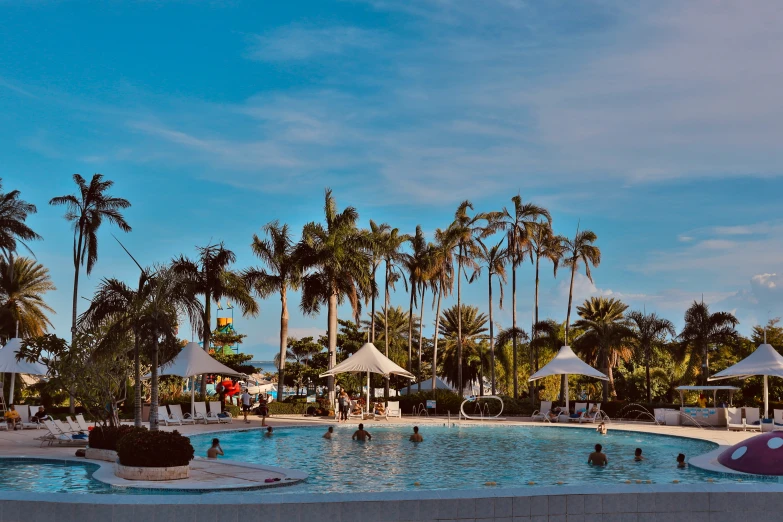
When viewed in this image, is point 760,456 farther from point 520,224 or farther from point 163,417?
point 520,224

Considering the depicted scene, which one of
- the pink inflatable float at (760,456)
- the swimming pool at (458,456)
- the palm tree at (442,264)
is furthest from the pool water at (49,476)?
the palm tree at (442,264)

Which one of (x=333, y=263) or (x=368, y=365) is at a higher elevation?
(x=333, y=263)

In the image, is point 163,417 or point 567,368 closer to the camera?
point 163,417

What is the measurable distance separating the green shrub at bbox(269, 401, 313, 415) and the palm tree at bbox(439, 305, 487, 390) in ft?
97.8

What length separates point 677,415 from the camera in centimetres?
2988

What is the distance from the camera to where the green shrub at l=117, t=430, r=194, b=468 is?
42.1 feet

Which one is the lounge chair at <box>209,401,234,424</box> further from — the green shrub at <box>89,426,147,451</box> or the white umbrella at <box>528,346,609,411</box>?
the white umbrella at <box>528,346,609,411</box>

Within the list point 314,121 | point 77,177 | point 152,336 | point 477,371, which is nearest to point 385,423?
point 314,121

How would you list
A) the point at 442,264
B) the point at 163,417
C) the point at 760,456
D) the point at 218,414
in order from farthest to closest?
the point at 442,264, the point at 218,414, the point at 163,417, the point at 760,456

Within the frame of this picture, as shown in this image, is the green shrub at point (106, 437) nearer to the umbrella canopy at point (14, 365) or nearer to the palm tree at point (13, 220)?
the umbrella canopy at point (14, 365)

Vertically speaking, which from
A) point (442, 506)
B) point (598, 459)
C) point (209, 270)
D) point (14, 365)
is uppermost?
point (209, 270)

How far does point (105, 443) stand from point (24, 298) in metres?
35.8

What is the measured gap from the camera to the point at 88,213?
34.6 meters

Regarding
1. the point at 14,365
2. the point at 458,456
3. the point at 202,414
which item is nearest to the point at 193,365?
the point at 202,414
